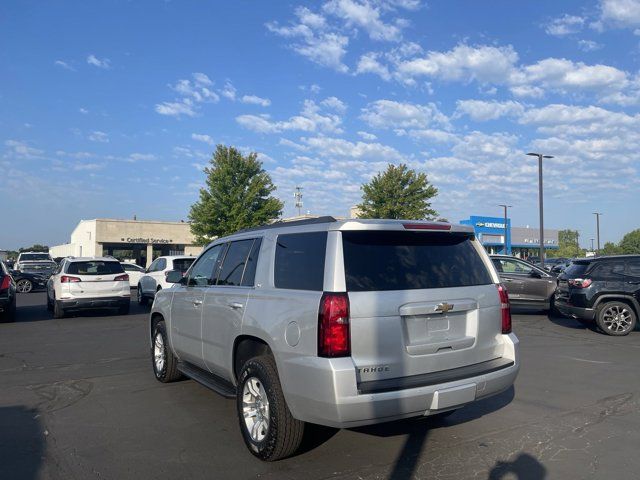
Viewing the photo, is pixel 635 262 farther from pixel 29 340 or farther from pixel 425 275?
pixel 29 340

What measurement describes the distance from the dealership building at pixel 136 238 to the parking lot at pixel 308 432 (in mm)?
41859

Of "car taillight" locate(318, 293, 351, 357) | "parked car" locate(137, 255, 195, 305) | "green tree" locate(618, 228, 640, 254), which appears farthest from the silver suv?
"green tree" locate(618, 228, 640, 254)

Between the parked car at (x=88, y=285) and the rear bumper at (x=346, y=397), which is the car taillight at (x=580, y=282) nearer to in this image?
the rear bumper at (x=346, y=397)

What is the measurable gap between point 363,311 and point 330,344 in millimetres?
338

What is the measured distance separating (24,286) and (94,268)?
43.3ft

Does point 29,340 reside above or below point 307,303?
below

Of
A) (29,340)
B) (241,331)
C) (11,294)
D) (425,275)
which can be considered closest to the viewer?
(425,275)

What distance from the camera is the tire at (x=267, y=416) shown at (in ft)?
13.8

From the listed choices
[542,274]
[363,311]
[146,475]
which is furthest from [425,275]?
[542,274]

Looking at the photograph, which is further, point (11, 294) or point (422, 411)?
point (11, 294)

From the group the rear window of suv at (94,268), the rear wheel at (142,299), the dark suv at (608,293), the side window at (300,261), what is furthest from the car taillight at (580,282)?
the rear wheel at (142,299)

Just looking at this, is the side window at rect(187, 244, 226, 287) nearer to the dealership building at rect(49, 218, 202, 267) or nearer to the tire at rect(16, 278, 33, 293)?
the tire at rect(16, 278, 33, 293)

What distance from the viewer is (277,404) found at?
419 centimetres

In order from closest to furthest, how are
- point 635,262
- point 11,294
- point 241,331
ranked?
point 241,331 < point 635,262 < point 11,294
